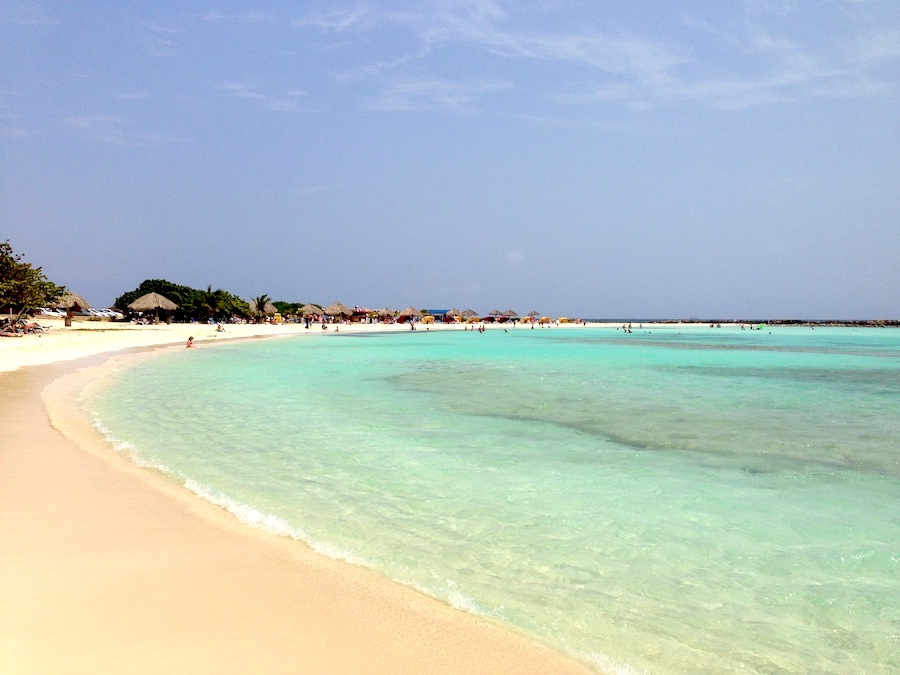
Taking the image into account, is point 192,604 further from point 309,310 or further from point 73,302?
point 309,310

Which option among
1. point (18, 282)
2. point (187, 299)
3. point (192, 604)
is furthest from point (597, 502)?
point (187, 299)

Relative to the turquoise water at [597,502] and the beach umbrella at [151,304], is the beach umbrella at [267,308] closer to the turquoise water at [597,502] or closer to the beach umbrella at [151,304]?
the beach umbrella at [151,304]

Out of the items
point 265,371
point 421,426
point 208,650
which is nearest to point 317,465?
point 421,426

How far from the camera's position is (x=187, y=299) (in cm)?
4772

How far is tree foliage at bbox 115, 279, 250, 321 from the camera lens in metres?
46.9

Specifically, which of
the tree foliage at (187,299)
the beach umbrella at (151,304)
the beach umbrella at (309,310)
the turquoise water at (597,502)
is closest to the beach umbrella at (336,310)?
the beach umbrella at (309,310)

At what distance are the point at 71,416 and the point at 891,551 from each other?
8.41 metres

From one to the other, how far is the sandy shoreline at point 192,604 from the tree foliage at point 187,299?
4695 cm

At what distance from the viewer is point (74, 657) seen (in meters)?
2.01

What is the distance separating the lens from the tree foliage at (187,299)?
4691cm

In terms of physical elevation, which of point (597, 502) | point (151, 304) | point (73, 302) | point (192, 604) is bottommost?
point (597, 502)

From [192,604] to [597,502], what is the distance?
2.92m

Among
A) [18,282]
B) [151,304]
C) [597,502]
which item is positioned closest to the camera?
[597,502]

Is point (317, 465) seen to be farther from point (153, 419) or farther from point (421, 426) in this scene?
point (153, 419)
